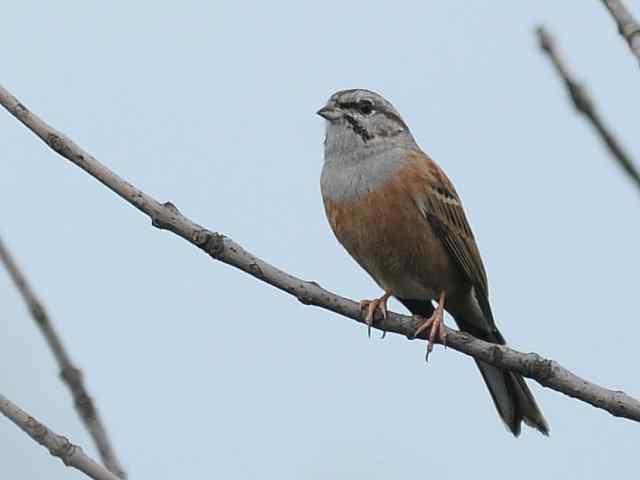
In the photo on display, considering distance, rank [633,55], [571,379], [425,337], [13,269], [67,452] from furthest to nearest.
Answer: [425,337] < [571,379] < [13,269] < [67,452] < [633,55]

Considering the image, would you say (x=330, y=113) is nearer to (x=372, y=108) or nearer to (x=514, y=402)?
(x=372, y=108)

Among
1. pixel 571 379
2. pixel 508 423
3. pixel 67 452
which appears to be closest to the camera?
pixel 67 452

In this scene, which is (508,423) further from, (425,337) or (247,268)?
(247,268)

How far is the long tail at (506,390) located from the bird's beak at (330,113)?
146 centimetres

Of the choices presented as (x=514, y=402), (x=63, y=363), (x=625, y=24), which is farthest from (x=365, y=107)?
(x=625, y=24)

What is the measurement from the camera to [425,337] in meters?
6.75

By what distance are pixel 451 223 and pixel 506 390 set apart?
1.31 metres

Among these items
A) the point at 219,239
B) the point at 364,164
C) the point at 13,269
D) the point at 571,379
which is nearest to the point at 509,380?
the point at 364,164

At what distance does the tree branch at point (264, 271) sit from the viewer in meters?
4.77

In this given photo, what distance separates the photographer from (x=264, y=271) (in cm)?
520

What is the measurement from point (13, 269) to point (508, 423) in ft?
13.9

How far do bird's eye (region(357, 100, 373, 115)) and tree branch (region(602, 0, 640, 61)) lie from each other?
4879 mm

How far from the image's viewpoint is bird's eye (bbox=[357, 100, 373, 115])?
850 centimetres

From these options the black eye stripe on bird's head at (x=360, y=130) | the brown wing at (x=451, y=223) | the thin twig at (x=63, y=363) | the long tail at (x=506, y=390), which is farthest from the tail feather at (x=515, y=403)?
the thin twig at (x=63, y=363)
